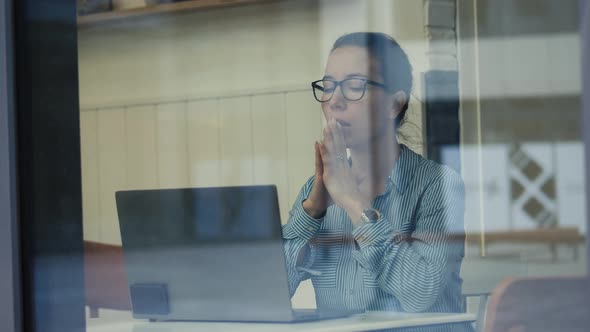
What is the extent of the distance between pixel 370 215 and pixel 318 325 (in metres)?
0.20

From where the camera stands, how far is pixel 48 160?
1.15 metres

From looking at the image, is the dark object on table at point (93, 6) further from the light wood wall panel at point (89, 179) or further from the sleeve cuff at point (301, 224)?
the sleeve cuff at point (301, 224)

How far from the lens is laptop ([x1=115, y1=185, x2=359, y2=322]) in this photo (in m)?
1.20

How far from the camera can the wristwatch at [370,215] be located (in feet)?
4.09

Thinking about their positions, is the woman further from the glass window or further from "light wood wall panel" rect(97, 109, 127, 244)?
"light wood wall panel" rect(97, 109, 127, 244)

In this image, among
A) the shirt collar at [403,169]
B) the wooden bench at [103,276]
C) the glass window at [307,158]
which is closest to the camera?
the glass window at [307,158]

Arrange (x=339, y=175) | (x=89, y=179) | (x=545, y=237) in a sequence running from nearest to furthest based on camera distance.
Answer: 1. (x=545, y=237)
2. (x=89, y=179)
3. (x=339, y=175)

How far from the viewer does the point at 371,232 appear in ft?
4.09

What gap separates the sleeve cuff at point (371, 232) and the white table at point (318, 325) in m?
0.13

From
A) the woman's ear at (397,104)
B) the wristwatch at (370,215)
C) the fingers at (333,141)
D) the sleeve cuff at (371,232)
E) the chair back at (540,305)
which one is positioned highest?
the woman's ear at (397,104)

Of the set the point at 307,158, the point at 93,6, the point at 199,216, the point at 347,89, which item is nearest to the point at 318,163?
the point at 307,158

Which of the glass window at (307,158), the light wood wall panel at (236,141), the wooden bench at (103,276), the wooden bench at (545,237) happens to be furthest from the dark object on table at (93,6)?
the wooden bench at (545,237)

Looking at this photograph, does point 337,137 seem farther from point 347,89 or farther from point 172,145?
point 172,145

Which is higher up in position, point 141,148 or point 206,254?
point 141,148
